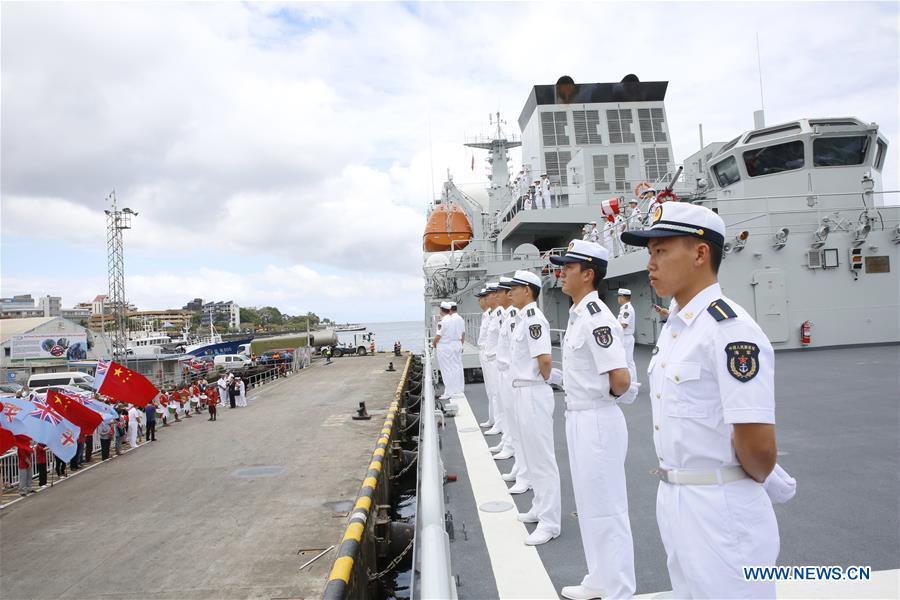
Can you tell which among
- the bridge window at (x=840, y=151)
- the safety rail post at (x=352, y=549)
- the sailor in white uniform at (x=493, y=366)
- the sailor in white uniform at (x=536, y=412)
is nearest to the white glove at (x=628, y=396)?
the sailor in white uniform at (x=536, y=412)

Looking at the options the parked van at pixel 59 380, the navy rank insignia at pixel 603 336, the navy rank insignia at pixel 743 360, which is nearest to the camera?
the navy rank insignia at pixel 743 360

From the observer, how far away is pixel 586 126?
69.5 feet

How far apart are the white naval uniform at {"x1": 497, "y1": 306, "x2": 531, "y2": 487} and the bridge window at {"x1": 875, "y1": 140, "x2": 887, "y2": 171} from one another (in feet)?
37.6

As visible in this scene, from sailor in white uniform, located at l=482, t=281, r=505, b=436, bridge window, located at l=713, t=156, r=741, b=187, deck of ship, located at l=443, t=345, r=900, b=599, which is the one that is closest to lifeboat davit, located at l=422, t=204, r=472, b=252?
bridge window, located at l=713, t=156, r=741, b=187

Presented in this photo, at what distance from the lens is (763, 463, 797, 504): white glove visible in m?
1.73

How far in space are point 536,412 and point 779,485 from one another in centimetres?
221

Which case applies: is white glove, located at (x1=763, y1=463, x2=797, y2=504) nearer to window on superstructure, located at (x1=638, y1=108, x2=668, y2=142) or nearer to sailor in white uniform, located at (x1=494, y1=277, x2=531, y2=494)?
sailor in white uniform, located at (x1=494, y1=277, x2=531, y2=494)

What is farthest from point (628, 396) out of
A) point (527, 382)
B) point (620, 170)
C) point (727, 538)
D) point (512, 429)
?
point (620, 170)

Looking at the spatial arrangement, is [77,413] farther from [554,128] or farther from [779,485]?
[554,128]

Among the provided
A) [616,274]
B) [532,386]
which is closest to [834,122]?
[616,274]

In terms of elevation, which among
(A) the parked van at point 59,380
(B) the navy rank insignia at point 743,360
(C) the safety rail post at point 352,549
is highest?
(B) the navy rank insignia at point 743,360

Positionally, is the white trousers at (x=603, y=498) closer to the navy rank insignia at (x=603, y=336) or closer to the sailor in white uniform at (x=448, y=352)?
the navy rank insignia at (x=603, y=336)

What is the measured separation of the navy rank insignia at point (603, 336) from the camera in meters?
2.87

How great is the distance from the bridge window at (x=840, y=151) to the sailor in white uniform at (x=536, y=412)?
10516mm
